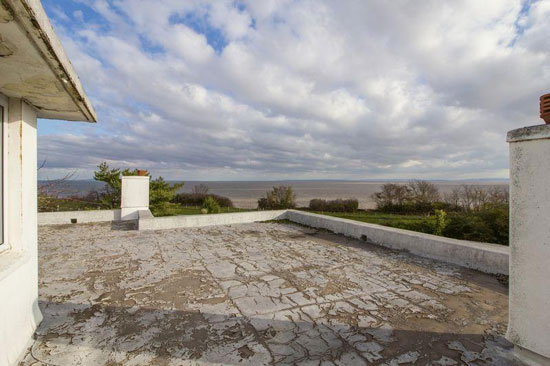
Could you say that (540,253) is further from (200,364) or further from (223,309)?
(223,309)

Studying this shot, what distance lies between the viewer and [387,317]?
116 inches

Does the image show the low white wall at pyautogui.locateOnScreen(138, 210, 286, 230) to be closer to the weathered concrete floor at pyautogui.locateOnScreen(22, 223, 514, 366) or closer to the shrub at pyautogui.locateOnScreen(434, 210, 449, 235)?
the weathered concrete floor at pyautogui.locateOnScreen(22, 223, 514, 366)

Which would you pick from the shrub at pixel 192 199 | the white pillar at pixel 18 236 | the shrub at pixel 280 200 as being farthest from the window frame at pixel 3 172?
the shrub at pixel 192 199

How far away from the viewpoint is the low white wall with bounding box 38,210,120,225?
8.39m

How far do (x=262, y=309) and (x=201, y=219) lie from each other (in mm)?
5770

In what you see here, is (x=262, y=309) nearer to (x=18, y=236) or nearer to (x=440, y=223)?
(x=18, y=236)

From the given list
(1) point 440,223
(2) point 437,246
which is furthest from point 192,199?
(2) point 437,246

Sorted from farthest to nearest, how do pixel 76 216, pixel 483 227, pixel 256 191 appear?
pixel 256 191, pixel 76 216, pixel 483 227

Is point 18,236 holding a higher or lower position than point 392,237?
higher

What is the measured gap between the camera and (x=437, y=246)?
5.15 m

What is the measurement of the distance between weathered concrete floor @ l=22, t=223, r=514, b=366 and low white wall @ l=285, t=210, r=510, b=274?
30cm

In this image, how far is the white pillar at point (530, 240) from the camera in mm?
1812

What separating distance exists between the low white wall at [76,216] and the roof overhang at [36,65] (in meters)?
7.35

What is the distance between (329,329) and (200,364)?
126cm
